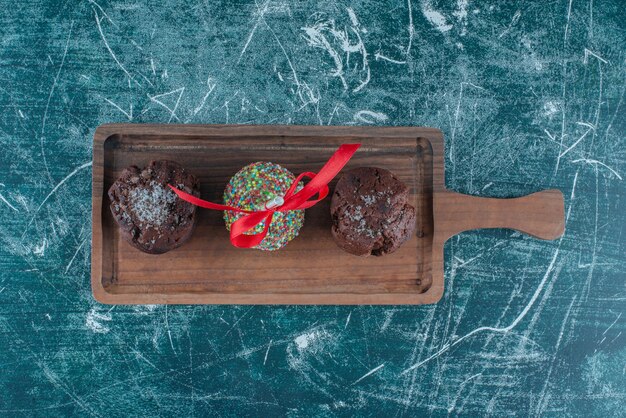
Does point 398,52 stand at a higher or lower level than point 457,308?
higher

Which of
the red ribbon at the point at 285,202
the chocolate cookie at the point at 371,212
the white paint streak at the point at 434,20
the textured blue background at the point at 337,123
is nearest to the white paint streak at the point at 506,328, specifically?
the textured blue background at the point at 337,123

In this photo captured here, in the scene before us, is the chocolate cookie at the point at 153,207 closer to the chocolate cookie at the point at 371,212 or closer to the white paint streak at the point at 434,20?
the chocolate cookie at the point at 371,212

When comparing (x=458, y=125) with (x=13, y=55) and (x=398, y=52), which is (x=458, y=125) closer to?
(x=398, y=52)

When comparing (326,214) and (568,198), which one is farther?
(568,198)

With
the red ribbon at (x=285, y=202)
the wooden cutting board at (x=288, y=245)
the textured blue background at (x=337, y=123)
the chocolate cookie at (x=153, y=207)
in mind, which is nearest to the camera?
the red ribbon at (x=285, y=202)

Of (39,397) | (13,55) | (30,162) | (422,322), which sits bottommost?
(39,397)

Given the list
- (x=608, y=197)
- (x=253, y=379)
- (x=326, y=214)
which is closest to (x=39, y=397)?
(x=253, y=379)
